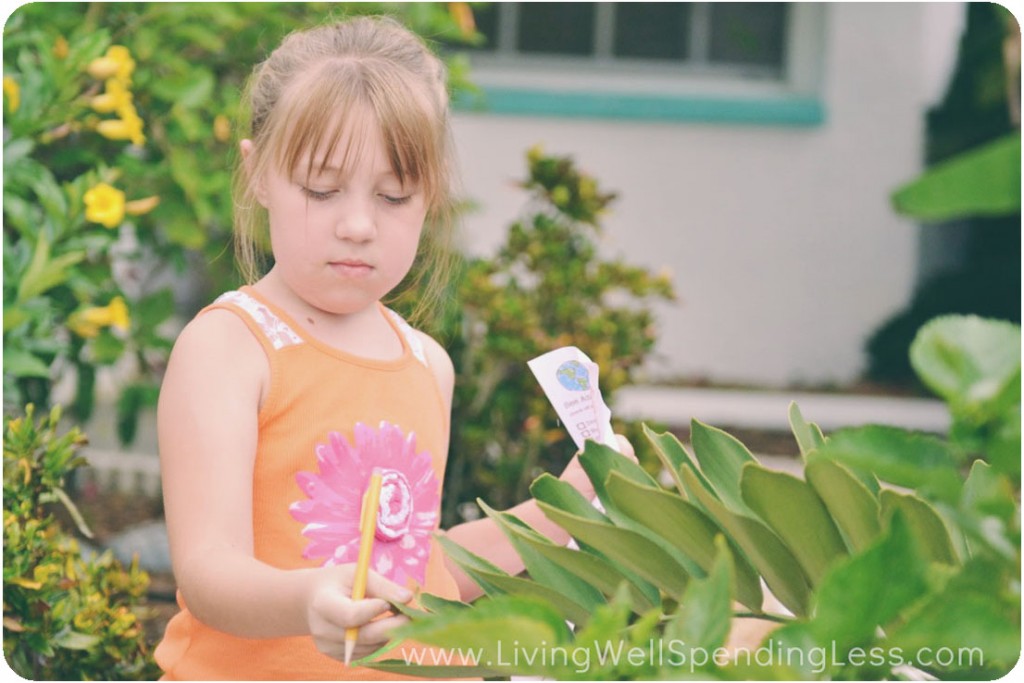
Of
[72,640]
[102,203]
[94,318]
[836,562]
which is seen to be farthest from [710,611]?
[94,318]

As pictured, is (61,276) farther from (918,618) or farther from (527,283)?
(527,283)

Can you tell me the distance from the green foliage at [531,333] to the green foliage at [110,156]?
0.46 meters

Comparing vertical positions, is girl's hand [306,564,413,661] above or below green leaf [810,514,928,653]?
below

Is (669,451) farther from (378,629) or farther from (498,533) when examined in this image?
(498,533)

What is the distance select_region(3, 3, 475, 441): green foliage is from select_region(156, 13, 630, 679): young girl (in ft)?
2.63

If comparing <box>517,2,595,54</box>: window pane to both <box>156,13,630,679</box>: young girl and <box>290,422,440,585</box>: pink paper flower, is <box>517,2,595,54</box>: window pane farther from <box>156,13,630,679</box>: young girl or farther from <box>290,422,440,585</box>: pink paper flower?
<box>290,422,440,585</box>: pink paper flower

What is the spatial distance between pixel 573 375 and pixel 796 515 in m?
0.49

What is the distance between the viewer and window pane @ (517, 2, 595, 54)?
7699 millimetres

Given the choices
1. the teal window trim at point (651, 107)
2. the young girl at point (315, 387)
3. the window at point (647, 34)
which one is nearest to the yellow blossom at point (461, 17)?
the young girl at point (315, 387)

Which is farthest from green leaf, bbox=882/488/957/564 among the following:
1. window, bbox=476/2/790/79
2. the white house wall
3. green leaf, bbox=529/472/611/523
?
window, bbox=476/2/790/79

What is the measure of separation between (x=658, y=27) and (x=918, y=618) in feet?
24.8

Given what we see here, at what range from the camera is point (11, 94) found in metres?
2.41

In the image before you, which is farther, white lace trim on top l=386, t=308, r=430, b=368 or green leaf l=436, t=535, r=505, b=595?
white lace trim on top l=386, t=308, r=430, b=368

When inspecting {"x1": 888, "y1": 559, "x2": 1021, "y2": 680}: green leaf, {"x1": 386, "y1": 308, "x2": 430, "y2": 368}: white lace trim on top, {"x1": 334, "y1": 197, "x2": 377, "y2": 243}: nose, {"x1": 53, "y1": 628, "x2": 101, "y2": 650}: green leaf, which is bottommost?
{"x1": 53, "y1": 628, "x2": 101, "y2": 650}: green leaf
